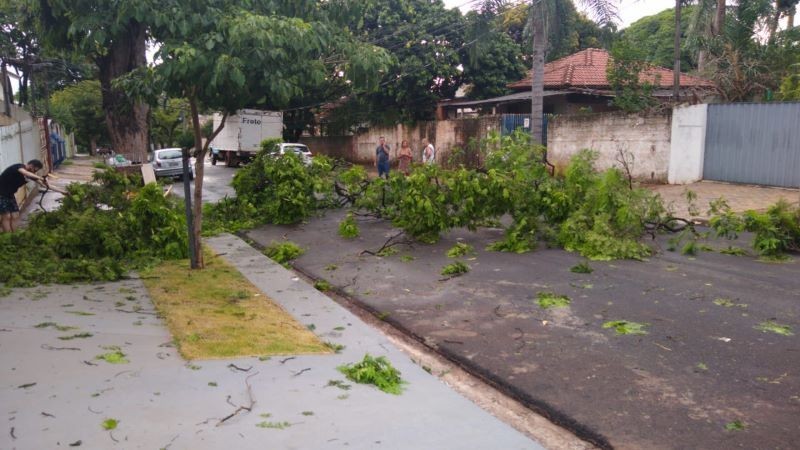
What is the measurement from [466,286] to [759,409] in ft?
13.3

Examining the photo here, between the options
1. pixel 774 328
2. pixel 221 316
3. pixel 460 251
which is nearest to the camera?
pixel 774 328

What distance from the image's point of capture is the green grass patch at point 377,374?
4.89 metres

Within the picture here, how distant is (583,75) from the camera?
27.2 meters

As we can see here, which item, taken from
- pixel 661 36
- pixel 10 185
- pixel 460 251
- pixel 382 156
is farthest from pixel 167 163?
pixel 661 36

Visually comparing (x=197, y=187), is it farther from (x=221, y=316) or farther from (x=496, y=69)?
(x=496, y=69)

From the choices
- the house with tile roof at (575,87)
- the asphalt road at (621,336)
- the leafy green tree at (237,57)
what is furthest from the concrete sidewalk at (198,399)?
the house with tile roof at (575,87)

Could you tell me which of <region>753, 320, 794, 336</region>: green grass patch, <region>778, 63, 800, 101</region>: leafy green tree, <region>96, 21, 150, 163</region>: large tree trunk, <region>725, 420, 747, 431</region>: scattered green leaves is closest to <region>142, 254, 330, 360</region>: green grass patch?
<region>725, 420, 747, 431</region>: scattered green leaves

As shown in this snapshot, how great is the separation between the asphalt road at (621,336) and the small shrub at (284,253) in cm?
23

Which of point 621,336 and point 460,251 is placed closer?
point 621,336

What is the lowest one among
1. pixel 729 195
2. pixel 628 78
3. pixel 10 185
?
pixel 729 195

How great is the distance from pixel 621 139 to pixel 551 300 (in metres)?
13.2

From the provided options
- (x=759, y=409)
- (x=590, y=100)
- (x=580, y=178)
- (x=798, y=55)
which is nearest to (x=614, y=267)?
(x=580, y=178)

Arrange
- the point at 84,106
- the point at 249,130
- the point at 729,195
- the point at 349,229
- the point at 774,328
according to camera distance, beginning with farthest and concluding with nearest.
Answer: the point at 84,106 → the point at 249,130 → the point at 729,195 → the point at 349,229 → the point at 774,328

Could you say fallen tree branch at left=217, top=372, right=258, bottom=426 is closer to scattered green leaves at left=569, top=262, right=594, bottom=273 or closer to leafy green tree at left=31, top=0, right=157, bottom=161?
leafy green tree at left=31, top=0, right=157, bottom=161
